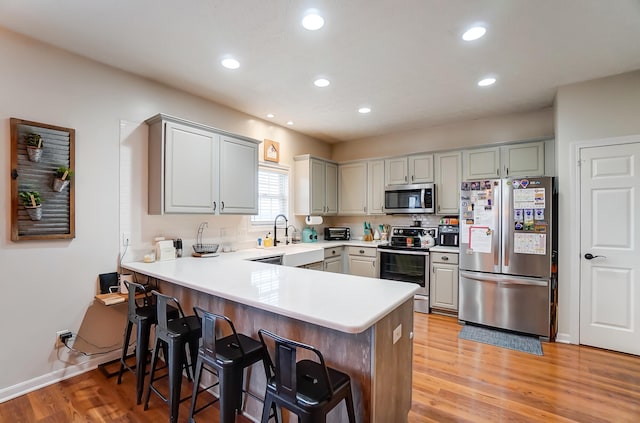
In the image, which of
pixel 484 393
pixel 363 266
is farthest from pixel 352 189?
pixel 484 393

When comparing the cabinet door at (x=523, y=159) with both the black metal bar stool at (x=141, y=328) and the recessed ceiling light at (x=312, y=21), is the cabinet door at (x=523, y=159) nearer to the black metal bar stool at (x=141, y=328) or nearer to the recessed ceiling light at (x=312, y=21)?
the recessed ceiling light at (x=312, y=21)

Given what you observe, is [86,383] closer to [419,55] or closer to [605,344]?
[419,55]

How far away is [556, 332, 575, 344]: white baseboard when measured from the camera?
10.3 feet

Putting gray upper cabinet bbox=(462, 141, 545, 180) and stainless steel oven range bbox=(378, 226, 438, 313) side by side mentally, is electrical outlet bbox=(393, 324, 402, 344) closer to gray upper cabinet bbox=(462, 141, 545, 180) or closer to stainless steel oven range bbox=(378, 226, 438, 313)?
stainless steel oven range bbox=(378, 226, 438, 313)

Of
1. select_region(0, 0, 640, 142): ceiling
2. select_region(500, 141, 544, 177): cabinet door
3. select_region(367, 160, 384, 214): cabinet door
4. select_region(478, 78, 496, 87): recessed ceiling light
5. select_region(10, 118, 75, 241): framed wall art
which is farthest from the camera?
select_region(367, 160, 384, 214): cabinet door

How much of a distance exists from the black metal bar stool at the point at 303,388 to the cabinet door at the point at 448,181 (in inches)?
140

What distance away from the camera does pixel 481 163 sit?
4141mm

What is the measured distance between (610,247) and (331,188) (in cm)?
365

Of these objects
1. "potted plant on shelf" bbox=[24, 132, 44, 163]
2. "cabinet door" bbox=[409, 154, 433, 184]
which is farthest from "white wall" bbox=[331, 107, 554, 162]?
"potted plant on shelf" bbox=[24, 132, 44, 163]

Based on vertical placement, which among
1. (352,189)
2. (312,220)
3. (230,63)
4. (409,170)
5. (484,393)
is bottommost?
(484,393)

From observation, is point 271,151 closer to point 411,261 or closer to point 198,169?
point 198,169

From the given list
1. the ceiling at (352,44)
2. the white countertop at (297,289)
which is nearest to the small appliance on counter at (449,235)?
the ceiling at (352,44)

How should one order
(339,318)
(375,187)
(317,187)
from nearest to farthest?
(339,318), (317,187), (375,187)

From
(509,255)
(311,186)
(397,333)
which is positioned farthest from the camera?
(311,186)
